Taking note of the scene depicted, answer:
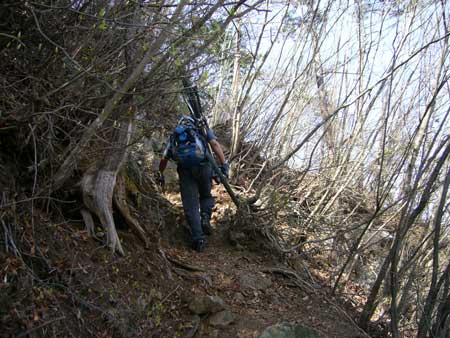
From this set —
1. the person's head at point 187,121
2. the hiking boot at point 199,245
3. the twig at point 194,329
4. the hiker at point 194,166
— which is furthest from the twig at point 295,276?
→ the person's head at point 187,121

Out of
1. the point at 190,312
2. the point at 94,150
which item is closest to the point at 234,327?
the point at 190,312

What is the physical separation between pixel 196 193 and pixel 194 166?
0.40 metres

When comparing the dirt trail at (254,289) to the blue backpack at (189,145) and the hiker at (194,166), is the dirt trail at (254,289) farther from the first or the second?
the blue backpack at (189,145)

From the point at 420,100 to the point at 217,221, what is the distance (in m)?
3.45

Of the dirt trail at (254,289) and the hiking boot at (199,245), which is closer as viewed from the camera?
the dirt trail at (254,289)

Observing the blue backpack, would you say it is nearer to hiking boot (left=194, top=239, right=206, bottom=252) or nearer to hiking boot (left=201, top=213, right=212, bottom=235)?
hiking boot (left=201, top=213, right=212, bottom=235)

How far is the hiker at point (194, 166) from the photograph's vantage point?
568cm

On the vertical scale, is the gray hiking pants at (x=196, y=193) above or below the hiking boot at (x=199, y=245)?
above

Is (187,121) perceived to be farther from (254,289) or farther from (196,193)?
(254,289)

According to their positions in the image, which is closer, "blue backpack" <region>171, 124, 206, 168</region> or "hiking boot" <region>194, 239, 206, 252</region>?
"blue backpack" <region>171, 124, 206, 168</region>

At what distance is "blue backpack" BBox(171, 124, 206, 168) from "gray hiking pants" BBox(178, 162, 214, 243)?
0.18m

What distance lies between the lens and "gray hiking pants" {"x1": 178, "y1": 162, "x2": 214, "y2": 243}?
18.9 ft

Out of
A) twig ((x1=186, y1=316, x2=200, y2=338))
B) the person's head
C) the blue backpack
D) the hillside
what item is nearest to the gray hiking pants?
the blue backpack

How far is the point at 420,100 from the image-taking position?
228 inches
